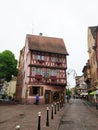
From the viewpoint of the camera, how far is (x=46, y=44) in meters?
37.2

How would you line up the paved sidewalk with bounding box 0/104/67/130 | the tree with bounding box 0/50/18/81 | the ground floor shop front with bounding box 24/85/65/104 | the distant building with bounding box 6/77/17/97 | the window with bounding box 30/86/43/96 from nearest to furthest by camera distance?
the paved sidewalk with bounding box 0/104/67/130, the ground floor shop front with bounding box 24/85/65/104, the window with bounding box 30/86/43/96, the tree with bounding box 0/50/18/81, the distant building with bounding box 6/77/17/97

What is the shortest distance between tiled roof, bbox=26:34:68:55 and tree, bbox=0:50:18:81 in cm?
490

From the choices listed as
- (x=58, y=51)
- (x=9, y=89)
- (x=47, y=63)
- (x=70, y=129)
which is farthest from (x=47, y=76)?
(x=9, y=89)

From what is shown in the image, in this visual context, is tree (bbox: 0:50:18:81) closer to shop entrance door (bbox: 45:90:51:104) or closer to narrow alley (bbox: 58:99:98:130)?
shop entrance door (bbox: 45:90:51:104)

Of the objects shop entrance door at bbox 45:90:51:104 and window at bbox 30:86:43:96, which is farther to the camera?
shop entrance door at bbox 45:90:51:104

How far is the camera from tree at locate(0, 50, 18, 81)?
112 ft

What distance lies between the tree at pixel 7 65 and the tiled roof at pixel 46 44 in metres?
4.90

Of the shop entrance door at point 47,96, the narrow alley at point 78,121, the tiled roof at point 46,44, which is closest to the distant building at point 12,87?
the tiled roof at point 46,44

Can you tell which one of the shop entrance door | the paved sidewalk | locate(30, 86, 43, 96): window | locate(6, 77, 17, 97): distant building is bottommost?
the paved sidewalk

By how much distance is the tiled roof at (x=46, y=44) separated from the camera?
3502cm

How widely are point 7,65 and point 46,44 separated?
9200 mm

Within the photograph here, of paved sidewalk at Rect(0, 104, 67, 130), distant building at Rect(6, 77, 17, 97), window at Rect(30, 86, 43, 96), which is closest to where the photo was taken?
paved sidewalk at Rect(0, 104, 67, 130)

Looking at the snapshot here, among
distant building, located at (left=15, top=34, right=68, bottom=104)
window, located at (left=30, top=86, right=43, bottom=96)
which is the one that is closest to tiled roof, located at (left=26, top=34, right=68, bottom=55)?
distant building, located at (left=15, top=34, right=68, bottom=104)

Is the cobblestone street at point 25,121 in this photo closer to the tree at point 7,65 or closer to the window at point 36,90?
the window at point 36,90
